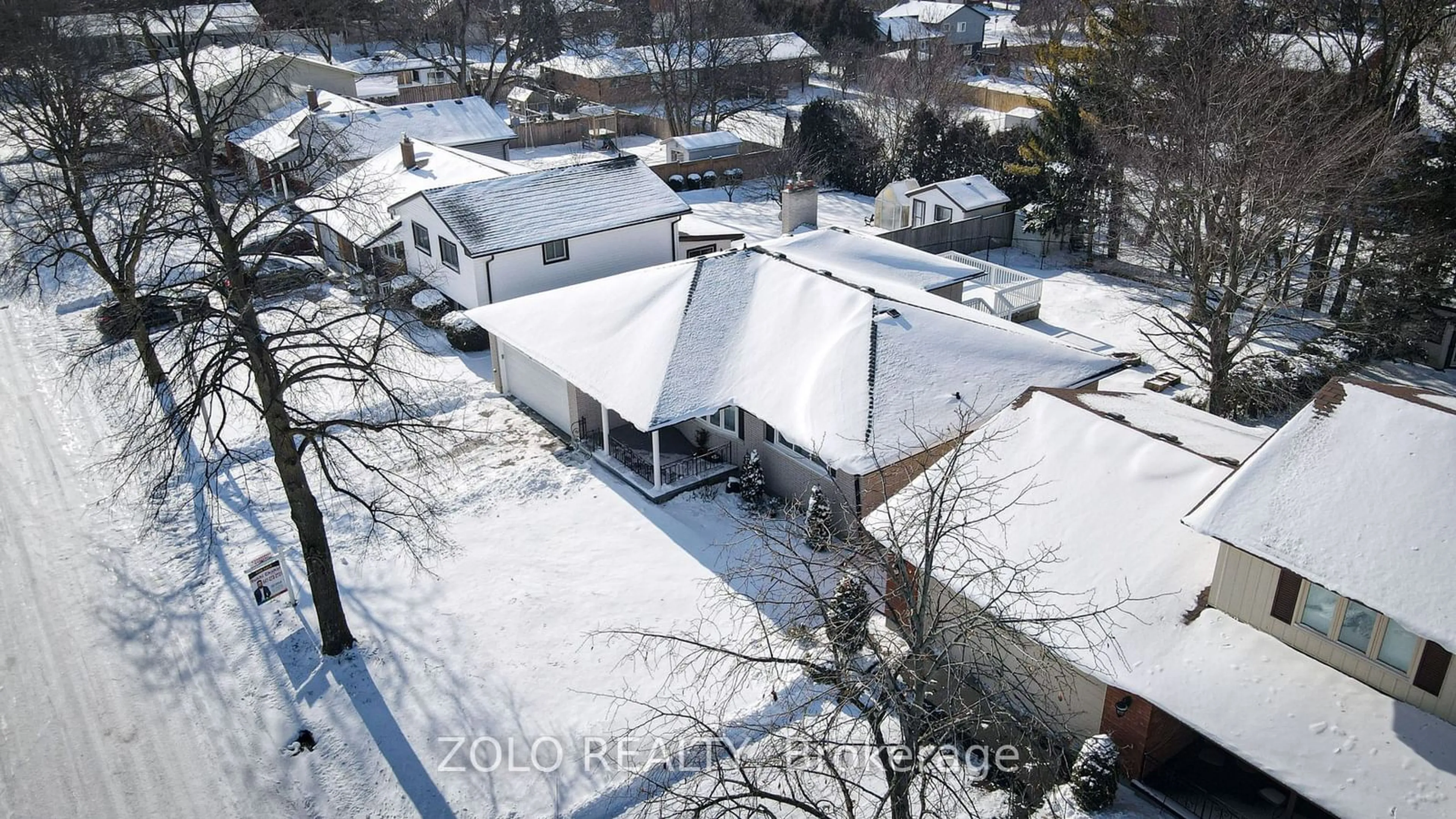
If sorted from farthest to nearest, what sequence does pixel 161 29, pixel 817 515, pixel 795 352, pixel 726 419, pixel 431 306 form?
pixel 161 29
pixel 431 306
pixel 726 419
pixel 795 352
pixel 817 515

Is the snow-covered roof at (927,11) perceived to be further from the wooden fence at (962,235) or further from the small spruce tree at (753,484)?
the small spruce tree at (753,484)

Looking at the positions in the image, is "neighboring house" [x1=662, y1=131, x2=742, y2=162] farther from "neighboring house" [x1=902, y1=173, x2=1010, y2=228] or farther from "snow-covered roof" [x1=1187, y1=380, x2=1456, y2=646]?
"snow-covered roof" [x1=1187, y1=380, x2=1456, y2=646]

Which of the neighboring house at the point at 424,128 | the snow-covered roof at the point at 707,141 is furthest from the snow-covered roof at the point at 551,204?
the snow-covered roof at the point at 707,141

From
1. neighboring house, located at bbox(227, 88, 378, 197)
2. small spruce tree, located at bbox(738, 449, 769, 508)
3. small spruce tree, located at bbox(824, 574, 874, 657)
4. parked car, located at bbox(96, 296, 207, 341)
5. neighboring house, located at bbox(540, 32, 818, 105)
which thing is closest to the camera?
small spruce tree, located at bbox(824, 574, 874, 657)

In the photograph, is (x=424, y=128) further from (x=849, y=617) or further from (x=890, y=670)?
(x=890, y=670)

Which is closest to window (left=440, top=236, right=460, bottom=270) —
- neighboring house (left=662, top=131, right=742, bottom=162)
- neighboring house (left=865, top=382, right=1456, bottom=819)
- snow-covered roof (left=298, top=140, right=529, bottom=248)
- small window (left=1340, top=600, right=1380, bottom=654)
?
snow-covered roof (left=298, top=140, right=529, bottom=248)

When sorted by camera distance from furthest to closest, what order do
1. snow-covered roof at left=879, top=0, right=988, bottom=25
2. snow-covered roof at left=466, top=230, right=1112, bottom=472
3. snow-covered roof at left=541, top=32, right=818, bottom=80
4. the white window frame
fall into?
snow-covered roof at left=879, top=0, right=988, bottom=25, snow-covered roof at left=541, top=32, right=818, bottom=80, snow-covered roof at left=466, top=230, right=1112, bottom=472, the white window frame

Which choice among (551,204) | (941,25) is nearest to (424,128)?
(551,204)
